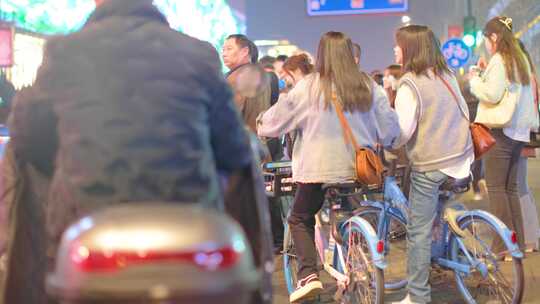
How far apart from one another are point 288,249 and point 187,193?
A: 12.9ft

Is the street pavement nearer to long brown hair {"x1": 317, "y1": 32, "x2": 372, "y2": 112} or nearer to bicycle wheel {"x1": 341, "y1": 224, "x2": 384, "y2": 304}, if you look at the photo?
bicycle wheel {"x1": 341, "y1": 224, "x2": 384, "y2": 304}

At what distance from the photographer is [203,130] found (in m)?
2.26

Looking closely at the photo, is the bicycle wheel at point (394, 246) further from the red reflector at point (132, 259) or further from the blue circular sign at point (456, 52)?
the blue circular sign at point (456, 52)

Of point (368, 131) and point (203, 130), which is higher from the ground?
point (203, 130)

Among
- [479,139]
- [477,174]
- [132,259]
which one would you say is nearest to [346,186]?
[479,139]

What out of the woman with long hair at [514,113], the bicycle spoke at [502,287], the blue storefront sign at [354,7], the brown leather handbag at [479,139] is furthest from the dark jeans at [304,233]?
the blue storefront sign at [354,7]

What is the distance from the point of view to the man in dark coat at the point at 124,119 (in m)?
2.11

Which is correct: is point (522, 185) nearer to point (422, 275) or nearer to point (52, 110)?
point (422, 275)

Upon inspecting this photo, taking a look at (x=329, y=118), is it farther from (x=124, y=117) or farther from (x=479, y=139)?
(x=124, y=117)

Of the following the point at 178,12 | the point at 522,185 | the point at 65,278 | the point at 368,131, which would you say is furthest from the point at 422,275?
the point at 178,12

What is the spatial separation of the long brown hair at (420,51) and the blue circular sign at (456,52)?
14295 millimetres

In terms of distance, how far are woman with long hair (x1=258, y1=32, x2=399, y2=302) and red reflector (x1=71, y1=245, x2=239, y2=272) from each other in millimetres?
3783

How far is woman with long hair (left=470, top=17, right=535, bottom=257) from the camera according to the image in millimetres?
7023

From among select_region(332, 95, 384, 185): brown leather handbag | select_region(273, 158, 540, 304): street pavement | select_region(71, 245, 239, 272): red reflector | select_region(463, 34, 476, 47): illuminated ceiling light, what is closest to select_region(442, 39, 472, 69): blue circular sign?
select_region(463, 34, 476, 47): illuminated ceiling light
